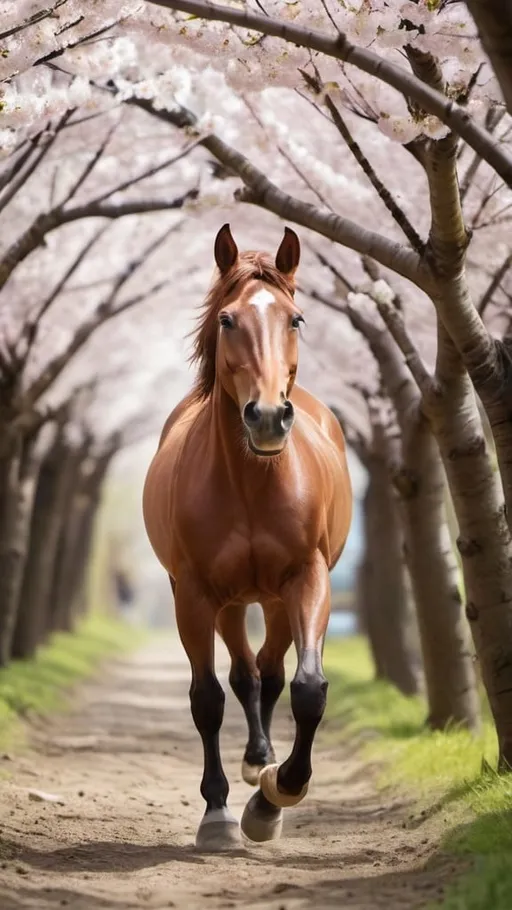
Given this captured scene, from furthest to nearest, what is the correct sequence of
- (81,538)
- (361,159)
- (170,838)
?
(81,538) → (170,838) → (361,159)

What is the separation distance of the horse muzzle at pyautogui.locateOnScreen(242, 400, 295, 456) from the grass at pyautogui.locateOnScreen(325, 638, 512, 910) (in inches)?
73.1

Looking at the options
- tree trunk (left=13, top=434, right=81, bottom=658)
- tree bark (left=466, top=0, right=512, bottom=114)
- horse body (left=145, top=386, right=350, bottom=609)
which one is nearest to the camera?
tree bark (left=466, top=0, right=512, bottom=114)

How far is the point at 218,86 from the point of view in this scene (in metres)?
13.5

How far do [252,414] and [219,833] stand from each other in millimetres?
2181

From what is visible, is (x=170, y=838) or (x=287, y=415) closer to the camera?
(x=287, y=415)

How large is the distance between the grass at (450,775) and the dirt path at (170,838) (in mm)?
218

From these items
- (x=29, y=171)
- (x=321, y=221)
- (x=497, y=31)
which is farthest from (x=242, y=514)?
(x=29, y=171)

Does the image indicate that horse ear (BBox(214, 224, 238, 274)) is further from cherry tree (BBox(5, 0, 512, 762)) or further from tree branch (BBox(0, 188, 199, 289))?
tree branch (BBox(0, 188, 199, 289))

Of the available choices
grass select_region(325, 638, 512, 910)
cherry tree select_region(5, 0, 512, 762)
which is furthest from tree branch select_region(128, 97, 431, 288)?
grass select_region(325, 638, 512, 910)

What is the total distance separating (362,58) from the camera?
17.0 feet

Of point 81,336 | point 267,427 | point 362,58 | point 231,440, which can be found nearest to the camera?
point 362,58

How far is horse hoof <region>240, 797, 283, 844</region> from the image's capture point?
6.85 meters

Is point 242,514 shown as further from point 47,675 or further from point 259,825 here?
point 47,675

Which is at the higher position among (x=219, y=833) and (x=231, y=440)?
(x=231, y=440)
